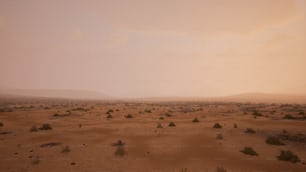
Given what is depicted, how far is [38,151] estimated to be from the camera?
462 inches

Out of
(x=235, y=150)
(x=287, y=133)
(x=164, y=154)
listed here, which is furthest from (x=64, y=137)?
(x=287, y=133)

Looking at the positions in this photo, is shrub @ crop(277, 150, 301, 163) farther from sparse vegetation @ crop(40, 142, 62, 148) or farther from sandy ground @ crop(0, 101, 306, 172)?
sparse vegetation @ crop(40, 142, 62, 148)

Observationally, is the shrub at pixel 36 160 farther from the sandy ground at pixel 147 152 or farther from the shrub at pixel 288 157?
the shrub at pixel 288 157

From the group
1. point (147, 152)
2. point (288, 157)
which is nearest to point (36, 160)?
point (147, 152)

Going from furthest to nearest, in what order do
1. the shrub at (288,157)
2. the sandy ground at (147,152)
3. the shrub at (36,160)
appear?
the shrub at (288,157) → the shrub at (36,160) → the sandy ground at (147,152)

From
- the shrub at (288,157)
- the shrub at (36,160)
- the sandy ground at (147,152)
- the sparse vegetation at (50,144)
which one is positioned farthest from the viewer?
the sparse vegetation at (50,144)

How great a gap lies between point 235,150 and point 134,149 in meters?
5.63

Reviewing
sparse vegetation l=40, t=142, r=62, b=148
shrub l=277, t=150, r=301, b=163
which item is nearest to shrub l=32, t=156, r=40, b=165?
sparse vegetation l=40, t=142, r=62, b=148

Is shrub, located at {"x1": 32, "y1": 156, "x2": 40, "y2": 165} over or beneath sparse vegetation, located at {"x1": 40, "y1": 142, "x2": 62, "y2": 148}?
beneath

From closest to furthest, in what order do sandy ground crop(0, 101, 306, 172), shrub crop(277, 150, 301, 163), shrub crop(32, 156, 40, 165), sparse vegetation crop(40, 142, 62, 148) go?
sandy ground crop(0, 101, 306, 172) < shrub crop(32, 156, 40, 165) < shrub crop(277, 150, 301, 163) < sparse vegetation crop(40, 142, 62, 148)

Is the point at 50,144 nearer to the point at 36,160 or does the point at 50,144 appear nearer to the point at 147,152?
the point at 36,160

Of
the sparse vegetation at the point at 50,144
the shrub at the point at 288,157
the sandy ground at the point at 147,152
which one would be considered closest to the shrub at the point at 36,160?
the sandy ground at the point at 147,152

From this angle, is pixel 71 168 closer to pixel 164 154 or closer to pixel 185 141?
pixel 164 154

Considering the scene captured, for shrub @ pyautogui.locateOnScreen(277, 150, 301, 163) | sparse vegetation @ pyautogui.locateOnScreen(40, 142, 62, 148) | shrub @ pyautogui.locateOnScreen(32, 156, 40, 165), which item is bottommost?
shrub @ pyautogui.locateOnScreen(32, 156, 40, 165)
